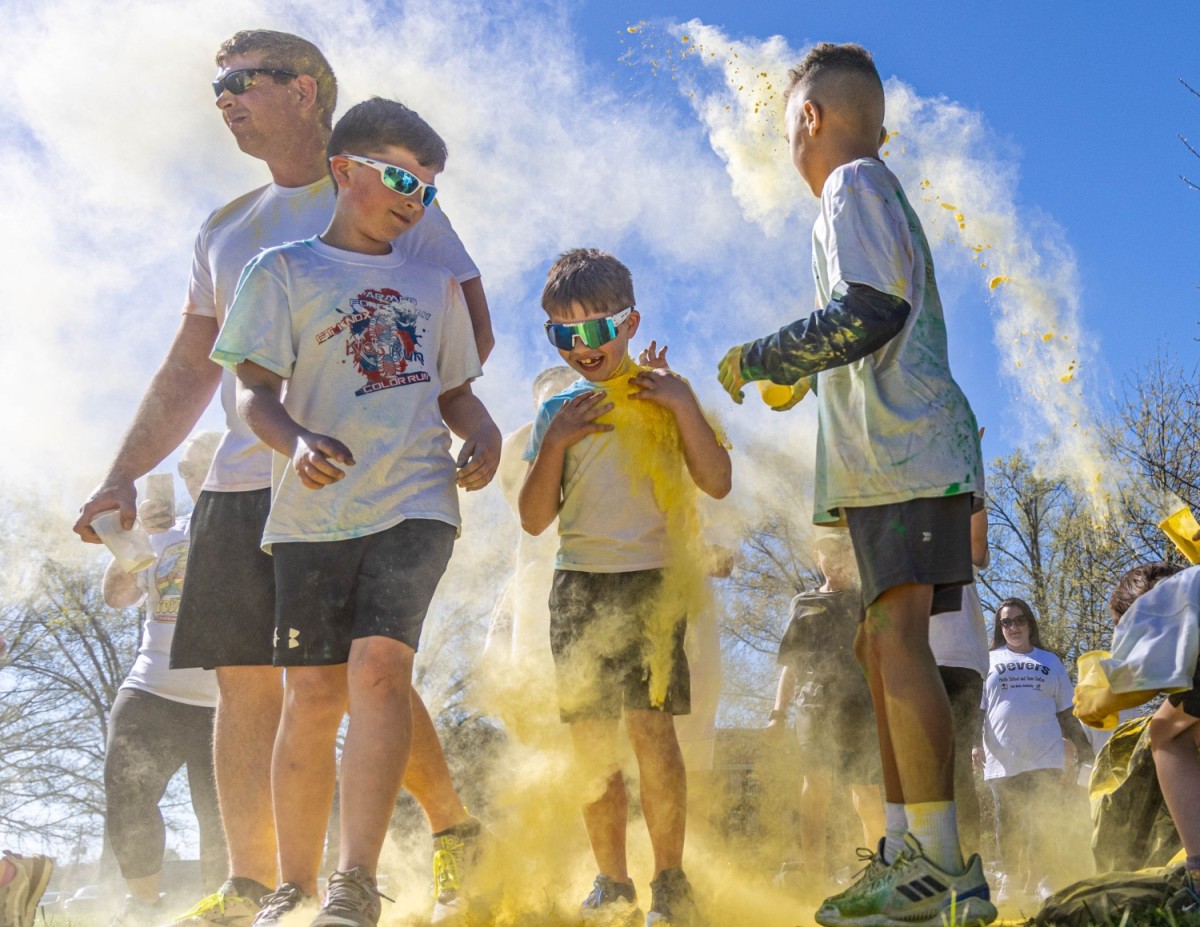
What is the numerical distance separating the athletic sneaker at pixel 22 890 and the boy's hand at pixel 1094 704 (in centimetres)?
307

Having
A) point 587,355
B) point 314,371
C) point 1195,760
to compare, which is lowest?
point 1195,760

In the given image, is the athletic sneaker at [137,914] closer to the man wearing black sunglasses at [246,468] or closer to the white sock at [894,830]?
the man wearing black sunglasses at [246,468]

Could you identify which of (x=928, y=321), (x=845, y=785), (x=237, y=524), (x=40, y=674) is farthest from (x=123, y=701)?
(x=40, y=674)

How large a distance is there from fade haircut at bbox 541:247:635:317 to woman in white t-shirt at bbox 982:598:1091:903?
3958 millimetres

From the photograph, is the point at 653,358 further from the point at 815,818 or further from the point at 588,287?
the point at 815,818

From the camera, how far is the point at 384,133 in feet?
10.9

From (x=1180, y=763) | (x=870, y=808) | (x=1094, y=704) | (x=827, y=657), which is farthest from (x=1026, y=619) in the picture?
(x=1094, y=704)

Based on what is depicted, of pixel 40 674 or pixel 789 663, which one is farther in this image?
pixel 40 674

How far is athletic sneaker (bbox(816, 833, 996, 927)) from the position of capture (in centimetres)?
261

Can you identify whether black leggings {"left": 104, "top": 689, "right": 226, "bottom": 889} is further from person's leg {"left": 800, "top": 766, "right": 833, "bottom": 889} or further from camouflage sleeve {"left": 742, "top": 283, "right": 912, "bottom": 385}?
camouflage sleeve {"left": 742, "top": 283, "right": 912, "bottom": 385}

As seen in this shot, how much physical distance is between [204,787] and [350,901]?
10.5 feet

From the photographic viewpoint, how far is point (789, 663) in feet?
19.0

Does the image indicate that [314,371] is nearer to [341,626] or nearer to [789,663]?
[341,626]

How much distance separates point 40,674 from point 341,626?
557 inches
